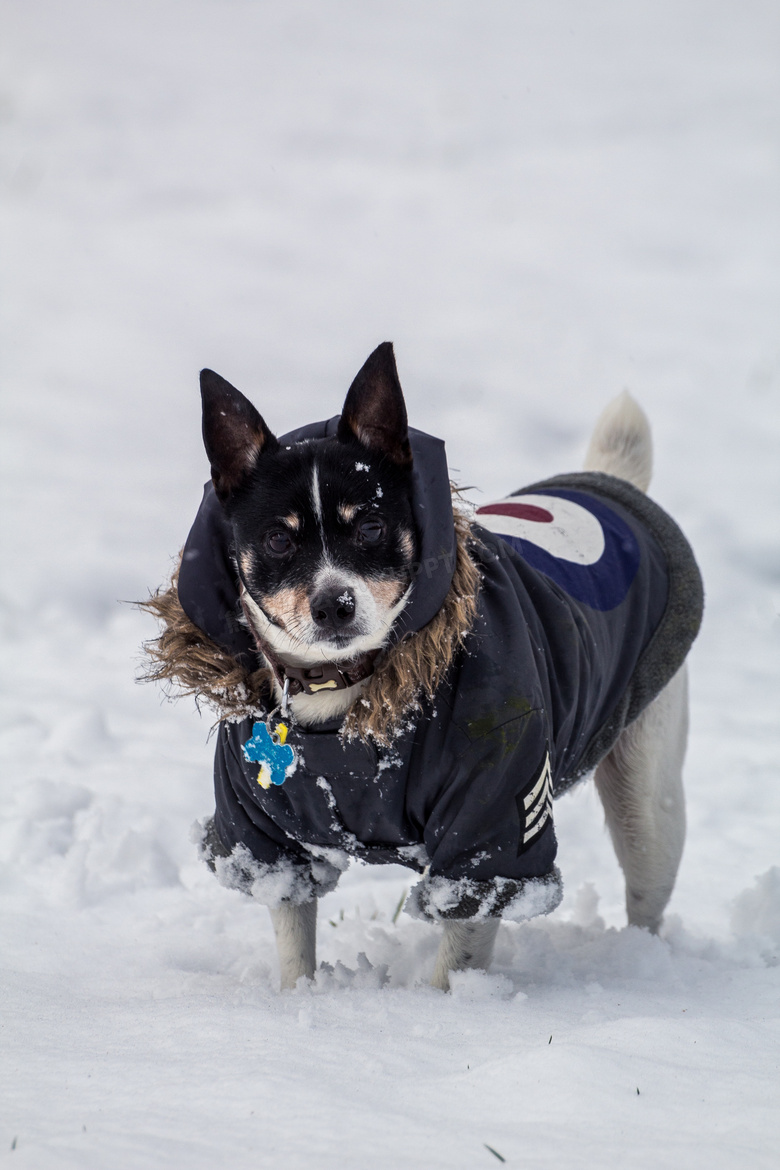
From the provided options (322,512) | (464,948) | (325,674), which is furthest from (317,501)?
(464,948)

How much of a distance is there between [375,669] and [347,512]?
409 millimetres

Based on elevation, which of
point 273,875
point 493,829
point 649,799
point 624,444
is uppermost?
point 624,444

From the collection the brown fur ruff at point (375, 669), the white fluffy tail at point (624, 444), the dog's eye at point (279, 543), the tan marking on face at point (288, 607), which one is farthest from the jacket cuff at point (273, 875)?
the white fluffy tail at point (624, 444)

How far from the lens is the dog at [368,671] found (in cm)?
237

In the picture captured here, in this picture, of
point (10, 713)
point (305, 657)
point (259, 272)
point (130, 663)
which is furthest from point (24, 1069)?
point (259, 272)

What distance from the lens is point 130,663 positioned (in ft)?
18.6

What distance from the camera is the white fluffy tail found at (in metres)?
3.91

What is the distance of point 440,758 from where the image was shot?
237cm

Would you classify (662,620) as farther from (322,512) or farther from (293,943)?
(293,943)

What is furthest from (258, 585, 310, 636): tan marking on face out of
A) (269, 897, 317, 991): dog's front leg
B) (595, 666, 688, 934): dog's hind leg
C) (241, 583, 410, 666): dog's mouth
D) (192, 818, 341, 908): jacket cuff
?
(595, 666, 688, 934): dog's hind leg

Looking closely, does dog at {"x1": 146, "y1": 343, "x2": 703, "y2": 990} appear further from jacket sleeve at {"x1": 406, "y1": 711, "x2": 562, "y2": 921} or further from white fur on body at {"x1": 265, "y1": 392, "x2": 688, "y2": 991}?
white fur on body at {"x1": 265, "y1": 392, "x2": 688, "y2": 991}

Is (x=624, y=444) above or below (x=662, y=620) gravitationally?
above

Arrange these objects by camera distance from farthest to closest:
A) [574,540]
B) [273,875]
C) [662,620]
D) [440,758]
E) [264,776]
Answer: [662,620] → [574,540] → [273,875] → [264,776] → [440,758]

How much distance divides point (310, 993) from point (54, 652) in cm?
374
